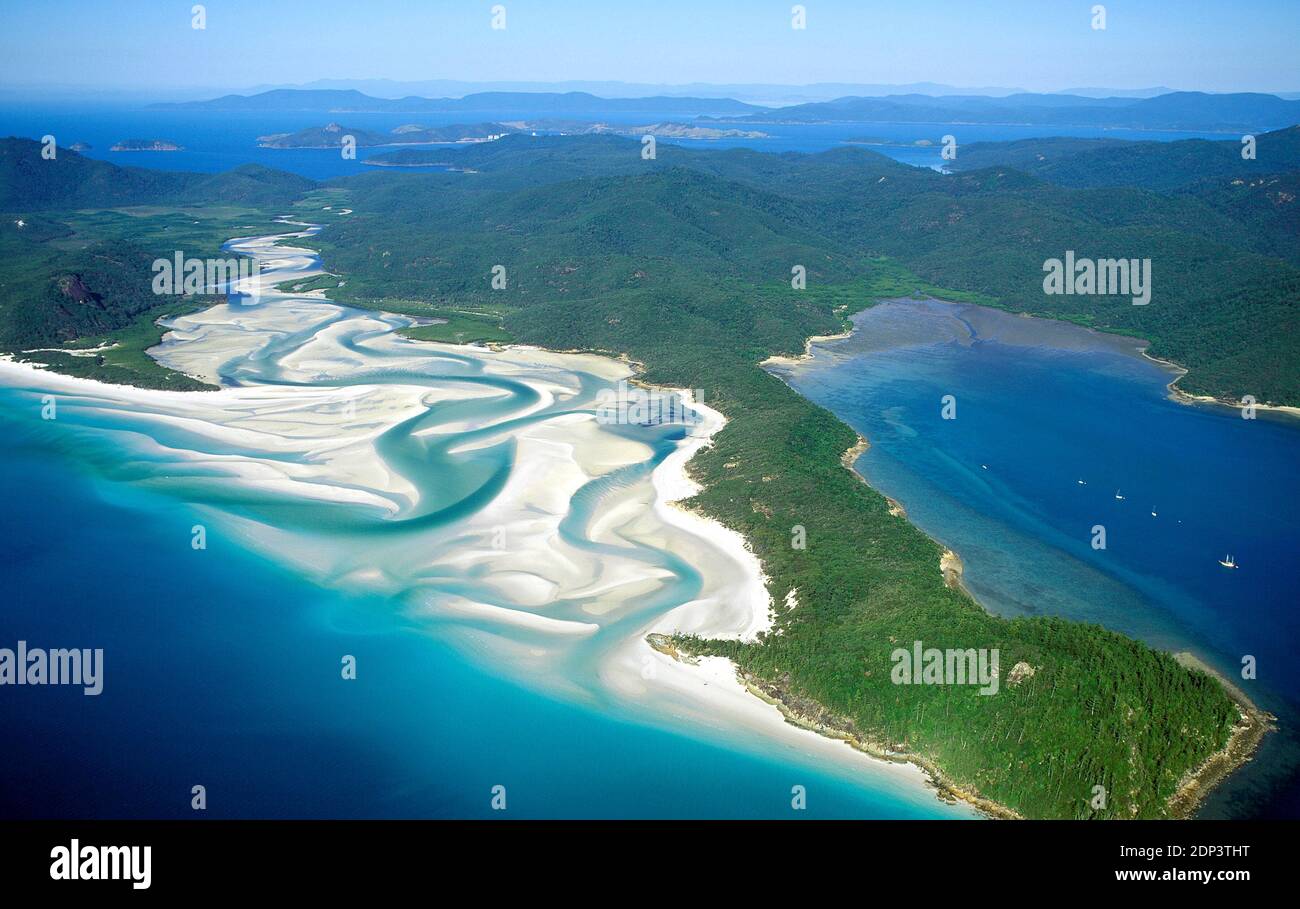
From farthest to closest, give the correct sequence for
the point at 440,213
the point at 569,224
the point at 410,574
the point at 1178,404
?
the point at 440,213, the point at 569,224, the point at 1178,404, the point at 410,574

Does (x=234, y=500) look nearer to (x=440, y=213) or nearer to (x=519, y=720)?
(x=519, y=720)

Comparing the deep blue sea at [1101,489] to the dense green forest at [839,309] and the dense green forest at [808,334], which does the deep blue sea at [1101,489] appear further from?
the dense green forest at [808,334]

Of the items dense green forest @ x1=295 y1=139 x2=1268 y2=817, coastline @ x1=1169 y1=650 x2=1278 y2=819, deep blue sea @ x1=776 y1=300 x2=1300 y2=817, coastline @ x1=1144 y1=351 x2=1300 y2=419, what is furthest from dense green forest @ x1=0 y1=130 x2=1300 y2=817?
deep blue sea @ x1=776 y1=300 x2=1300 y2=817

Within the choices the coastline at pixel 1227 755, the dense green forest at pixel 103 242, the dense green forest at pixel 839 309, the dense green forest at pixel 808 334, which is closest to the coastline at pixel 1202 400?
the dense green forest at pixel 839 309

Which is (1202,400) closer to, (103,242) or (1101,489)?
(1101,489)

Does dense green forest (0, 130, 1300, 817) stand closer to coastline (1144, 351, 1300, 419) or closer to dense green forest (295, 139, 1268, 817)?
dense green forest (295, 139, 1268, 817)

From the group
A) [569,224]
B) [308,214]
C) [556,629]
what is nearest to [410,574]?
[556,629]

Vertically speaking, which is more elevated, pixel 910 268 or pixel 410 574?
pixel 910 268
